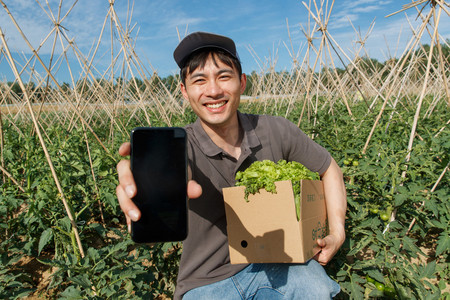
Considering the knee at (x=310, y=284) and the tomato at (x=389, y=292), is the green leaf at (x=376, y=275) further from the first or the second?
the knee at (x=310, y=284)

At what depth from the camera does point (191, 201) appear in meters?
1.48

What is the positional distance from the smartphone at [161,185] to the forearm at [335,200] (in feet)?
3.21

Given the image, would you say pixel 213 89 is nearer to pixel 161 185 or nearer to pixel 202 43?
pixel 202 43

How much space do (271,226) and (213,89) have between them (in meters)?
0.72

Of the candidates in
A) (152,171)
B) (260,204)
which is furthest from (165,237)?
(260,204)

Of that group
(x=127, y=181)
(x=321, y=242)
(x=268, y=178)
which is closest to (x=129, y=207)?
(x=127, y=181)

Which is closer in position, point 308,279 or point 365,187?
point 308,279

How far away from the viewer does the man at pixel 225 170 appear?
1.44 meters

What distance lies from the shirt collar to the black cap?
362 mm

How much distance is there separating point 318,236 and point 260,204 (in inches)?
15.7

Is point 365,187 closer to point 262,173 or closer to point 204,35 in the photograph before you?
point 262,173

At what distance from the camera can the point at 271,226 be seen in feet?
4.41

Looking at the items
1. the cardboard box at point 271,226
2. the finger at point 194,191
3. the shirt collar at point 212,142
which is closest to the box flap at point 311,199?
the cardboard box at point 271,226

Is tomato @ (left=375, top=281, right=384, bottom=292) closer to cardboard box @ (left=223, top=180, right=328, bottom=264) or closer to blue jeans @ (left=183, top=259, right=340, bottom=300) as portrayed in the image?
blue jeans @ (left=183, top=259, right=340, bottom=300)
